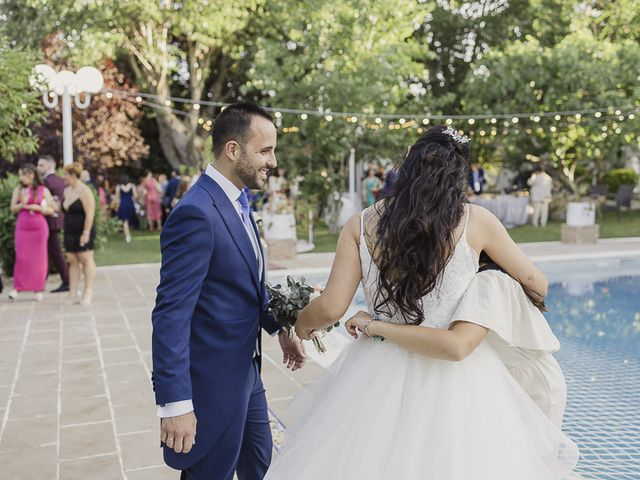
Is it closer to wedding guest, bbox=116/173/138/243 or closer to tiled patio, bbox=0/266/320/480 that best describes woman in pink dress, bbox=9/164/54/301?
tiled patio, bbox=0/266/320/480

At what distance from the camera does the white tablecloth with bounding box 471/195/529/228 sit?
19516 millimetres

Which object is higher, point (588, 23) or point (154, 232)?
point (588, 23)

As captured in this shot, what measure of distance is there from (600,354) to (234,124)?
19.2 ft

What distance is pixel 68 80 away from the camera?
10930 mm

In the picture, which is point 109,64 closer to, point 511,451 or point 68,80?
point 68,80

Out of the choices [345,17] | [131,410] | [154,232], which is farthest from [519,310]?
[154,232]

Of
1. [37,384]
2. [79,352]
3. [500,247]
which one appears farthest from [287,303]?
[79,352]

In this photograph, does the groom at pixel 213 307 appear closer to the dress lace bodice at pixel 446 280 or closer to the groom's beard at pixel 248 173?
the groom's beard at pixel 248 173

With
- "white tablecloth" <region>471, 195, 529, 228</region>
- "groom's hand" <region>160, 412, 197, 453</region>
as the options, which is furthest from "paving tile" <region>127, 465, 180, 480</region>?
"white tablecloth" <region>471, 195, 529, 228</region>

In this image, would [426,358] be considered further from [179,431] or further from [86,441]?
[86,441]

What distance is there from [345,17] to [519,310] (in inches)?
679

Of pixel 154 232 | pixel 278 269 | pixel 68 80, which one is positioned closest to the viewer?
pixel 68 80

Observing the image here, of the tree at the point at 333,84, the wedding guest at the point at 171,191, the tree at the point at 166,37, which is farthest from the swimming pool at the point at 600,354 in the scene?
the tree at the point at 166,37

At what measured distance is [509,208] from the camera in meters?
19.6
